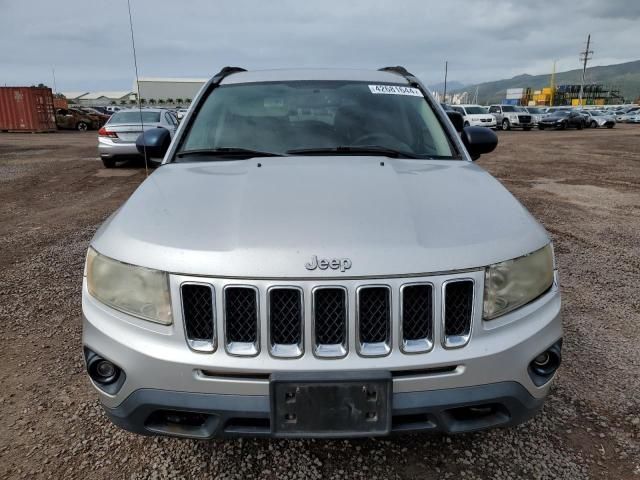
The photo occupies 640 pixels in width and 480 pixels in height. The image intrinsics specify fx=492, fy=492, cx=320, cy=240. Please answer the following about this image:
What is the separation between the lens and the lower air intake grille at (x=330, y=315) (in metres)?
1.66

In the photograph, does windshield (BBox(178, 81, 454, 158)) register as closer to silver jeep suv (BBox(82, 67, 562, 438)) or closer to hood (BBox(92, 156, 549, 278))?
hood (BBox(92, 156, 549, 278))

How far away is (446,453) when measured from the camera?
7.33 feet

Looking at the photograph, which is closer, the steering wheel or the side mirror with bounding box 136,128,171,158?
the steering wheel

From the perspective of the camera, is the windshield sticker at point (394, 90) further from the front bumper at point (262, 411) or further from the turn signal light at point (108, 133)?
the turn signal light at point (108, 133)

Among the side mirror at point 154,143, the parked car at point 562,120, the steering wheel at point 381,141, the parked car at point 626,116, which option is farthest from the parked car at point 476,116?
the side mirror at point 154,143

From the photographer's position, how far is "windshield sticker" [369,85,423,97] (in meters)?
3.27

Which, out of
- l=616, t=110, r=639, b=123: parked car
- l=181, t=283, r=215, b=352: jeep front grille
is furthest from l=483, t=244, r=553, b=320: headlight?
l=616, t=110, r=639, b=123: parked car

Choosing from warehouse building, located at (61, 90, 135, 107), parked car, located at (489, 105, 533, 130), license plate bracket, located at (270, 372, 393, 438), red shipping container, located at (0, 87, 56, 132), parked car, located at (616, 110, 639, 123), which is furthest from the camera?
warehouse building, located at (61, 90, 135, 107)

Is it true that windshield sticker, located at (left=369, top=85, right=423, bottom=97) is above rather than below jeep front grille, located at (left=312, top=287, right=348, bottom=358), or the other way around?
above

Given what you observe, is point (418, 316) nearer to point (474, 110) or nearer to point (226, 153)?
point (226, 153)

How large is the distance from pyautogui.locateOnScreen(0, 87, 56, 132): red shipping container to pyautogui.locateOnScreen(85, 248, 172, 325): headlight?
3301 cm

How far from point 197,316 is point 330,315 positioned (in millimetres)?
464

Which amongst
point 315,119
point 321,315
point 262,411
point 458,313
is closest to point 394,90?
point 315,119

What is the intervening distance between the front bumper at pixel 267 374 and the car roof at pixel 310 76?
2090 millimetres
